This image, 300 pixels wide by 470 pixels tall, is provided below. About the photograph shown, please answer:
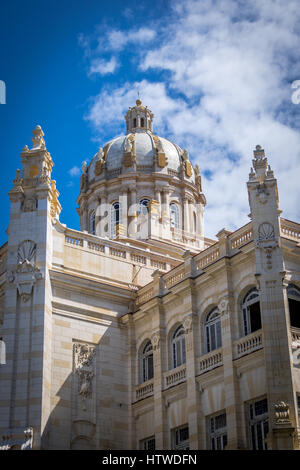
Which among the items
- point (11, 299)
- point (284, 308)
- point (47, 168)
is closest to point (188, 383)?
point (284, 308)

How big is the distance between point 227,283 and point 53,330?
28.9ft

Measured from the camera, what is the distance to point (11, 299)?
134 ft

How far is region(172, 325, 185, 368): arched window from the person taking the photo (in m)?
41.1

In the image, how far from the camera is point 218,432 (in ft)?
122

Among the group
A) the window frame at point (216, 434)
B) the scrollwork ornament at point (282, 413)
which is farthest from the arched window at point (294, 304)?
the window frame at point (216, 434)

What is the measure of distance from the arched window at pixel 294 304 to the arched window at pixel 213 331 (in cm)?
401

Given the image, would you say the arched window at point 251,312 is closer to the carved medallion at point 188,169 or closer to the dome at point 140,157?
the dome at point 140,157

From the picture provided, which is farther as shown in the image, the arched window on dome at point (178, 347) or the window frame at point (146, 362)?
the window frame at point (146, 362)

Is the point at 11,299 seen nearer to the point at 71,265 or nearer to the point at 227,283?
the point at 71,265

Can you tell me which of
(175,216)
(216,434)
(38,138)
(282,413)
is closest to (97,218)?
(175,216)

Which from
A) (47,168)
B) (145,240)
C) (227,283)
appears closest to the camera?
(227,283)

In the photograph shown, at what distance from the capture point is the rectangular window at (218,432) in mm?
36875

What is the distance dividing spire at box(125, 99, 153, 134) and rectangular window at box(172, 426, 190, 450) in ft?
113

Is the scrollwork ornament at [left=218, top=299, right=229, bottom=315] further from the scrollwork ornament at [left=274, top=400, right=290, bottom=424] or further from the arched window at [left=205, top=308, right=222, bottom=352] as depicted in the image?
the scrollwork ornament at [left=274, top=400, right=290, bottom=424]
